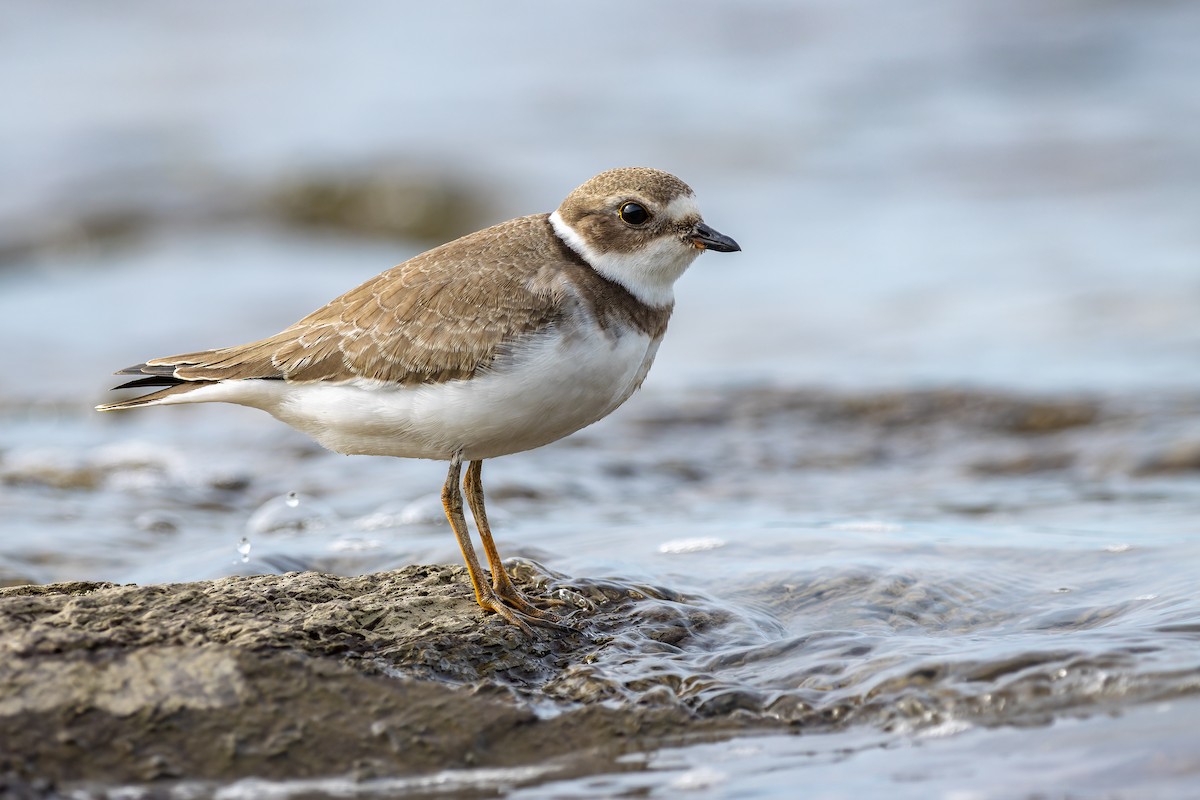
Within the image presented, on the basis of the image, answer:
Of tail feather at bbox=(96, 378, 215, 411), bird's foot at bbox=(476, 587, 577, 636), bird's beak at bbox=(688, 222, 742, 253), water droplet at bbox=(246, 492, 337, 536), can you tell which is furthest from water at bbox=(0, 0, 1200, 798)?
bird's beak at bbox=(688, 222, 742, 253)

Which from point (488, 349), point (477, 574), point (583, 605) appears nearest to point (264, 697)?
point (477, 574)

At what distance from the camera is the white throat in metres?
5.98

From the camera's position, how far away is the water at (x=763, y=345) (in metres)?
5.29

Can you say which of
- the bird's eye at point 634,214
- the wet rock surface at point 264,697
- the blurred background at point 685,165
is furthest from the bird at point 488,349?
the blurred background at point 685,165

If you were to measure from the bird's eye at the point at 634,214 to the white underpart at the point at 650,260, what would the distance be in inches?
3.7

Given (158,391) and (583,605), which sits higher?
(158,391)

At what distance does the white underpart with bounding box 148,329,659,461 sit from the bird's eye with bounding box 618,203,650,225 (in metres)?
0.55

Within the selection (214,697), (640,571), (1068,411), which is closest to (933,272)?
(1068,411)

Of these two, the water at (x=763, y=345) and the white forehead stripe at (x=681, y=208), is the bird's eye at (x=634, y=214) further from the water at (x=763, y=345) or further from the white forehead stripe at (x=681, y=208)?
the water at (x=763, y=345)

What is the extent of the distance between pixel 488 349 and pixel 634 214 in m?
0.99

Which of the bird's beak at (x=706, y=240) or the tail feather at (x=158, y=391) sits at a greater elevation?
the bird's beak at (x=706, y=240)

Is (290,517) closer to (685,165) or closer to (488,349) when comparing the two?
(488,349)

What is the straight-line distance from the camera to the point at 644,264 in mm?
6020

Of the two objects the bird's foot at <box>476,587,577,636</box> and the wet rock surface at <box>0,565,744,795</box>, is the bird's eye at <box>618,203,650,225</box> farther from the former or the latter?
the wet rock surface at <box>0,565,744,795</box>
